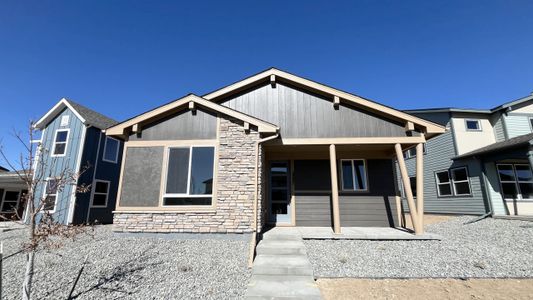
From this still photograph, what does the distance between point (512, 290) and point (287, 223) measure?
604 centimetres


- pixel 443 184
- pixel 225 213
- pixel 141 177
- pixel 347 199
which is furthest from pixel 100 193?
pixel 443 184

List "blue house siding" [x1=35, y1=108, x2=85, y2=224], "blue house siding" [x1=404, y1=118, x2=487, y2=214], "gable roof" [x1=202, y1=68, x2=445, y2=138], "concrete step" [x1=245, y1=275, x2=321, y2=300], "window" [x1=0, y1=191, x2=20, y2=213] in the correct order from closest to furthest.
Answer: "concrete step" [x1=245, y1=275, x2=321, y2=300]
"gable roof" [x1=202, y1=68, x2=445, y2=138]
"blue house siding" [x1=35, y1=108, x2=85, y2=224]
"blue house siding" [x1=404, y1=118, x2=487, y2=214]
"window" [x1=0, y1=191, x2=20, y2=213]

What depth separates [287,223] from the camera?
8961mm

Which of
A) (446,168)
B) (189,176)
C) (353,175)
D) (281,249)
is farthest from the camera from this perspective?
(446,168)

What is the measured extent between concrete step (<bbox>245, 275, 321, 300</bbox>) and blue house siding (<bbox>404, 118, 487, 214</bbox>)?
42.1 feet

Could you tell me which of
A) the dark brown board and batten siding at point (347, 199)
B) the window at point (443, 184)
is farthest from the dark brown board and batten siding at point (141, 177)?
the window at point (443, 184)

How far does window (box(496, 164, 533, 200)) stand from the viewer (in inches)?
456

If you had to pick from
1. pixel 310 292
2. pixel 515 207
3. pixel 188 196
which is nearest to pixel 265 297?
pixel 310 292

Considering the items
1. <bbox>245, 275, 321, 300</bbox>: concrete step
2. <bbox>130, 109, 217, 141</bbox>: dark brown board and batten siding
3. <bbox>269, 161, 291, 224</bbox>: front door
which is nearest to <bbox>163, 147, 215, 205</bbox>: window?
<bbox>130, 109, 217, 141</bbox>: dark brown board and batten siding

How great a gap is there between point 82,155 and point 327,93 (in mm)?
13188

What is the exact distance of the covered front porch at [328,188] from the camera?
8.87m

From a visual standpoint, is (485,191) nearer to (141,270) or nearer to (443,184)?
(443,184)

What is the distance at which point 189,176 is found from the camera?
7223 mm

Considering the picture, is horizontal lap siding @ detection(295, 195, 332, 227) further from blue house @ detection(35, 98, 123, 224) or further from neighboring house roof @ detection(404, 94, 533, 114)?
blue house @ detection(35, 98, 123, 224)
